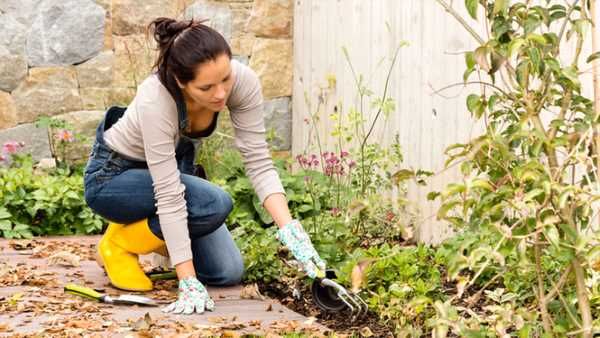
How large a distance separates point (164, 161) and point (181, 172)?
1.69ft

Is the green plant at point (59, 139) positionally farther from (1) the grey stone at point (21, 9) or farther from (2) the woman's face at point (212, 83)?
(2) the woman's face at point (212, 83)

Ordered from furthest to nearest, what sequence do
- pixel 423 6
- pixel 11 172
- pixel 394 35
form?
pixel 11 172
pixel 394 35
pixel 423 6

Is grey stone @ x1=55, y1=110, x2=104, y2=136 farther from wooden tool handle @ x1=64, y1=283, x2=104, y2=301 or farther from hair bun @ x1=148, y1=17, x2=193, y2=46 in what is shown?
hair bun @ x1=148, y1=17, x2=193, y2=46

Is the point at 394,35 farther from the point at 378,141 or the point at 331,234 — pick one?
the point at 331,234

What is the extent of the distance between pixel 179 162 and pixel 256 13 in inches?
114

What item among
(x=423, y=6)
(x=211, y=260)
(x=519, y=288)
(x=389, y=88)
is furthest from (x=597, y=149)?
(x=389, y=88)

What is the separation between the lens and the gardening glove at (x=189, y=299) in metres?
3.58

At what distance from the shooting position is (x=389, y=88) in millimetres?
5453

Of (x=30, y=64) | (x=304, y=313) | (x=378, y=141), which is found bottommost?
(x=304, y=313)

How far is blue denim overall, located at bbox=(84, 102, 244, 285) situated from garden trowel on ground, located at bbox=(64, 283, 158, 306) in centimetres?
32

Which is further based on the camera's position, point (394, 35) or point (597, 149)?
point (394, 35)

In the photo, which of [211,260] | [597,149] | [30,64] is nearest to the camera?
[597,149]

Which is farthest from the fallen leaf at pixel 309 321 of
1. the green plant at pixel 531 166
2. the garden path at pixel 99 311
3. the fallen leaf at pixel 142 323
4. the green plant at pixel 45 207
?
the green plant at pixel 45 207

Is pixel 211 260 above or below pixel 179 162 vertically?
below
